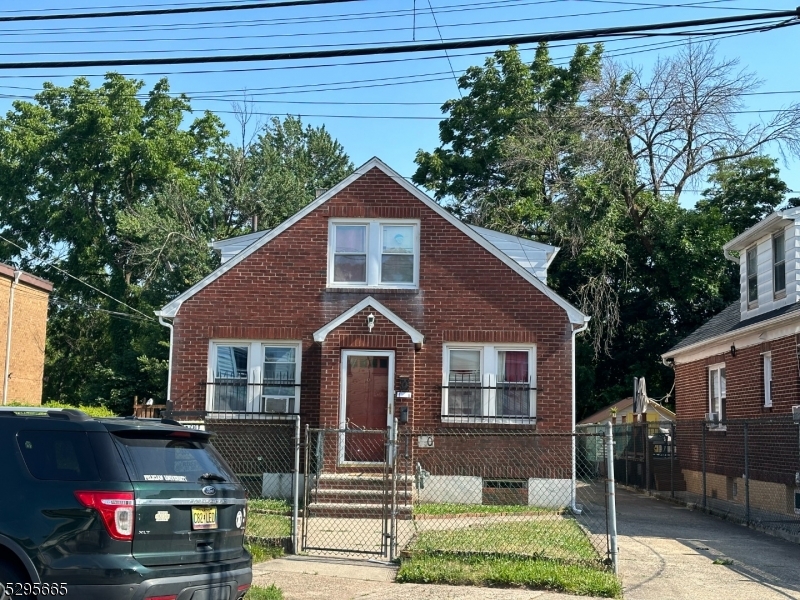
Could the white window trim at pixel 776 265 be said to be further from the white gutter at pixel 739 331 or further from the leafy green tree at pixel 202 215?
the leafy green tree at pixel 202 215

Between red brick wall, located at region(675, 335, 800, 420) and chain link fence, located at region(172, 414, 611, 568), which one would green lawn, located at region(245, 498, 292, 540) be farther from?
red brick wall, located at region(675, 335, 800, 420)

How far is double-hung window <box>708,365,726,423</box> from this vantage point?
22.3 m

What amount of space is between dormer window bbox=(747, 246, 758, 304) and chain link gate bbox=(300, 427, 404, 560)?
9.07 metres

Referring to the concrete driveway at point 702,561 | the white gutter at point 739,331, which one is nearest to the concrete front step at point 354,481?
the concrete driveway at point 702,561

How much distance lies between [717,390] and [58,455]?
62.0 feet

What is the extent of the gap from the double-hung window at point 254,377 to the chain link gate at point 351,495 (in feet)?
3.91

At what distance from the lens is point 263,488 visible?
1830cm

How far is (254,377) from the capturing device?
61.9 feet

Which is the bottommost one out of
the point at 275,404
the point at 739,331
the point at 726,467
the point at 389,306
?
the point at 726,467

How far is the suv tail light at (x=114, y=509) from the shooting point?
6.60 m

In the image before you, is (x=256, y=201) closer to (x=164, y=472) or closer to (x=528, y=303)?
(x=528, y=303)

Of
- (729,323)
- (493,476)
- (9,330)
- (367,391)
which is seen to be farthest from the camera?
(9,330)

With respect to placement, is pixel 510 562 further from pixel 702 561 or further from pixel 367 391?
pixel 367 391

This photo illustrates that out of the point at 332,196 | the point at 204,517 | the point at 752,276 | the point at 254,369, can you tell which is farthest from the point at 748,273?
the point at 204,517
